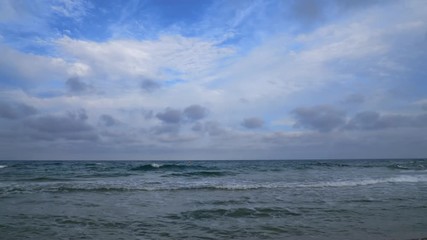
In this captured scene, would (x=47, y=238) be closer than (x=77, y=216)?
Yes

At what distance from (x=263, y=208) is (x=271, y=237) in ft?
14.4

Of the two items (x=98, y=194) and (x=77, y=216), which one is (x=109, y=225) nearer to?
(x=77, y=216)

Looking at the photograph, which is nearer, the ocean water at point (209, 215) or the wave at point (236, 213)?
the ocean water at point (209, 215)

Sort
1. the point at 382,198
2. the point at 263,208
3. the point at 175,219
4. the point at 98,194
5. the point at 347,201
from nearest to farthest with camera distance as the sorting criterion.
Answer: the point at 175,219
the point at 263,208
the point at 347,201
the point at 382,198
the point at 98,194

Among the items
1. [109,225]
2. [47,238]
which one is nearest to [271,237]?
[109,225]

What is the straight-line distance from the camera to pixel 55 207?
14109 mm

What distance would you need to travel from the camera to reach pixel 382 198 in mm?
17047

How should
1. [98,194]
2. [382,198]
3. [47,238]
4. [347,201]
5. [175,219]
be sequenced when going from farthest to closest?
[98,194] < [382,198] < [347,201] < [175,219] < [47,238]

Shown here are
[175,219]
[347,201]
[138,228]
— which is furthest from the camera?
[347,201]

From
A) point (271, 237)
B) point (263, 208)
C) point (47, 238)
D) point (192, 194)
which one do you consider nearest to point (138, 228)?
point (47, 238)

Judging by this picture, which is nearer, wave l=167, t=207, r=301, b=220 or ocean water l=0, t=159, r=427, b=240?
ocean water l=0, t=159, r=427, b=240

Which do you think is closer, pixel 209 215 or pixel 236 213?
pixel 209 215

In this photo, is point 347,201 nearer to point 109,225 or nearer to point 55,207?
point 109,225

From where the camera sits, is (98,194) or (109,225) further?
(98,194)
